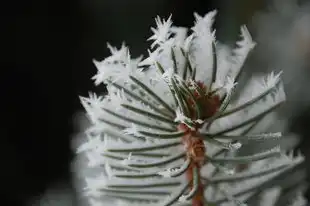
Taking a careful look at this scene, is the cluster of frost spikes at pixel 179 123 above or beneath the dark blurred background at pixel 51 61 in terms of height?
beneath

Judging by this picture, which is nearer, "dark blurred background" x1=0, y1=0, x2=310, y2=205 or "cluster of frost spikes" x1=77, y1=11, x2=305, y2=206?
"cluster of frost spikes" x1=77, y1=11, x2=305, y2=206

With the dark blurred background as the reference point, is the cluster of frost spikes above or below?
below

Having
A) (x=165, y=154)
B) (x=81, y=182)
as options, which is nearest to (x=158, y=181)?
(x=165, y=154)

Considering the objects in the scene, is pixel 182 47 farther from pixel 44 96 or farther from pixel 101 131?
pixel 44 96

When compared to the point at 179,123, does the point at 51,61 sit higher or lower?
higher

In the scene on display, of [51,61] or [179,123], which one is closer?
A: [179,123]
